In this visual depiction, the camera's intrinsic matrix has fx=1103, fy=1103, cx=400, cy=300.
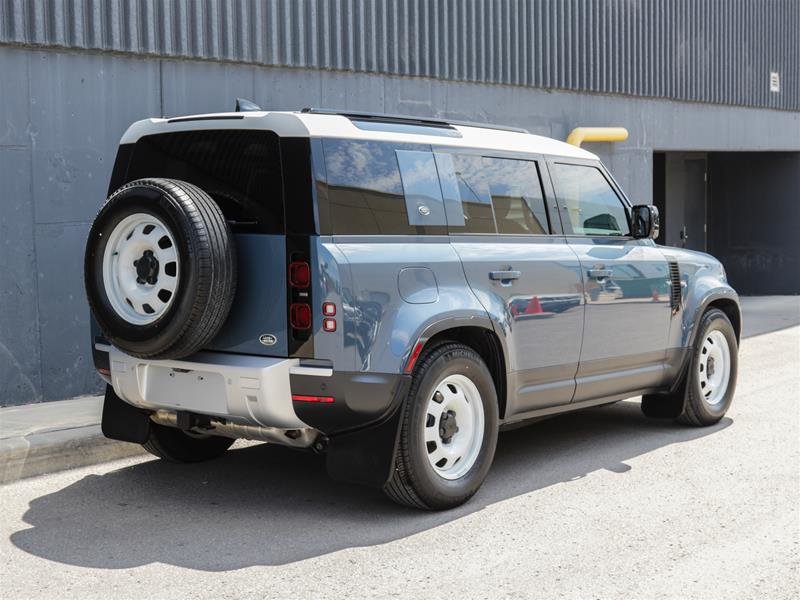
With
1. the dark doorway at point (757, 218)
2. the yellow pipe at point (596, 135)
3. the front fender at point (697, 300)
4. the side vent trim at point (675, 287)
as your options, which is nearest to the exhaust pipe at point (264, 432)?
the side vent trim at point (675, 287)

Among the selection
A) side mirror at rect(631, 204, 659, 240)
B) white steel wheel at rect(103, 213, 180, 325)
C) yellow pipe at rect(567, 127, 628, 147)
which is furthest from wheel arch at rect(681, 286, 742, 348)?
yellow pipe at rect(567, 127, 628, 147)

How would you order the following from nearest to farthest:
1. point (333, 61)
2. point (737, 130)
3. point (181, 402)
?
point (181, 402) → point (333, 61) → point (737, 130)

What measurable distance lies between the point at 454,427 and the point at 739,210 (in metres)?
15.6

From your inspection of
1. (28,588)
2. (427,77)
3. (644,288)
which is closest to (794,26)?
(427,77)

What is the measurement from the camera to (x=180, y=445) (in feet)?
21.7

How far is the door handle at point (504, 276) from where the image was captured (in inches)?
236

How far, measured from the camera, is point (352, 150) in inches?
214

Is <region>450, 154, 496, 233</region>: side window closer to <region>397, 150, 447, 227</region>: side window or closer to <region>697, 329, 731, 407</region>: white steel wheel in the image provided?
<region>397, 150, 447, 227</region>: side window

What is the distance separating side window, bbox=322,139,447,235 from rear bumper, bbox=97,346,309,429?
2.47 feet

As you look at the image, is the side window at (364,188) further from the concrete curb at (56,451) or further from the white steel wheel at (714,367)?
the white steel wheel at (714,367)

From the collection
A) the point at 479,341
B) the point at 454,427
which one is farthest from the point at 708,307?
the point at 454,427

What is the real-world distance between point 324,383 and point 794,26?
629 inches

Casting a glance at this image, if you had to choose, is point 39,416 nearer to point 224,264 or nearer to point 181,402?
point 181,402

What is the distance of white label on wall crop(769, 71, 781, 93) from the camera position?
18219mm
